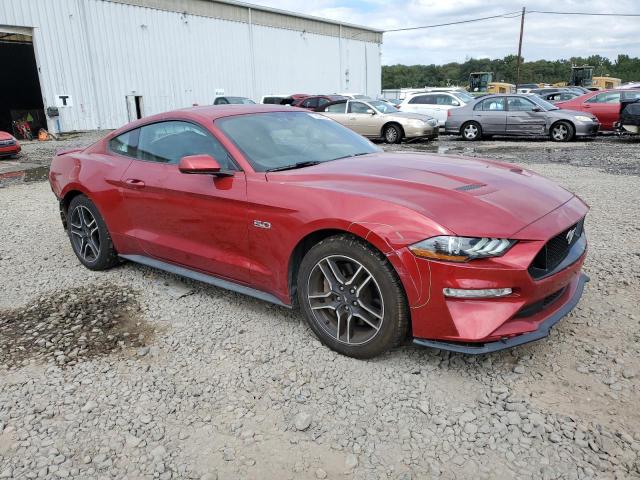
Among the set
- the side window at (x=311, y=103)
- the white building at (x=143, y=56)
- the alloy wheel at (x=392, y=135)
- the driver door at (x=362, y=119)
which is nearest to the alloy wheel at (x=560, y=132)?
the alloy wheel at (x=392, y=135)

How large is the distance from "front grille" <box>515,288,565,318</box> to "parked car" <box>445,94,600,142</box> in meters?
13.6

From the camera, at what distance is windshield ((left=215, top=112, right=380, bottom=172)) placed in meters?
3.55

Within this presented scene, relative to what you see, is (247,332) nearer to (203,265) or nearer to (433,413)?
(203,265)

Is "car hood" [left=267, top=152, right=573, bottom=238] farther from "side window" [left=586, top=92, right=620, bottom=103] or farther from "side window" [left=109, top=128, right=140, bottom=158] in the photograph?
"side window" [left=586, top=92, right=620, bottom=103]

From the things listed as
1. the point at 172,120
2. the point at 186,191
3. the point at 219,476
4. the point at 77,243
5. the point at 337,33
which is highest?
the point at 337,33

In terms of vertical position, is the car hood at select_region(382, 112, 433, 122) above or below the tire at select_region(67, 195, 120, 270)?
above

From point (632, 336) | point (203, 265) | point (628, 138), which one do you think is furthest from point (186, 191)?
point (628, 138)

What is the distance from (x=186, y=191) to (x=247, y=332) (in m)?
1.10

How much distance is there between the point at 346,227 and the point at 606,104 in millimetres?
16212

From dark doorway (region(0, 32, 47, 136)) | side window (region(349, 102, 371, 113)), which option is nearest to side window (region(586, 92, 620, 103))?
side window (region(349, 102, 371, 113))

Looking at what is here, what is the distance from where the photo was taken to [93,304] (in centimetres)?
401

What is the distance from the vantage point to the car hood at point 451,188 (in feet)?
8.71

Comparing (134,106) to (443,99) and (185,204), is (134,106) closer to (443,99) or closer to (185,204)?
(443,99)

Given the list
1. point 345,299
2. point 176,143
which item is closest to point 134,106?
point 176,143
